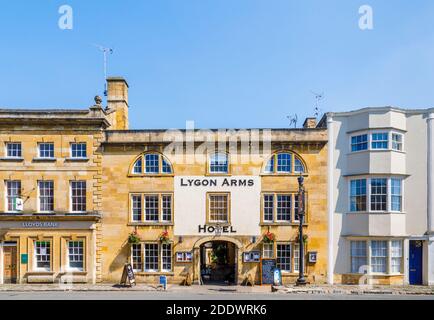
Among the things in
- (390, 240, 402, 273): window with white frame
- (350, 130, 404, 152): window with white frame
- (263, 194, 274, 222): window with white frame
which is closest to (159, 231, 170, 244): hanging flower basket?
(263, 194, 274, 222): window with white frame

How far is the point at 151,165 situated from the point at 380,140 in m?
13.8

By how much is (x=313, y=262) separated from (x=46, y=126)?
1801 cm

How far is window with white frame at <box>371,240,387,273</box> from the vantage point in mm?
24203

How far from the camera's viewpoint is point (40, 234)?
80.3ft

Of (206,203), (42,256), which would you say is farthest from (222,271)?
(42,256)

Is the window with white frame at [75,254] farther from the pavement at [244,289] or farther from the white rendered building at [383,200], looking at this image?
the white rendered building at [383,200]

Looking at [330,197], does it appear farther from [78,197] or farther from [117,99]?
[117,99]

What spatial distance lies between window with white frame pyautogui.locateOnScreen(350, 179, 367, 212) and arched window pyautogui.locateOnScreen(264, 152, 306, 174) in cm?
311

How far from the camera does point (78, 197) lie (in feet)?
82.3

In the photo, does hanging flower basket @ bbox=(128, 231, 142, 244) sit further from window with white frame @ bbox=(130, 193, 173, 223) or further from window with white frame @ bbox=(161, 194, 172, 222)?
window with white frame @ bbox=(161, 194, 172, 222)

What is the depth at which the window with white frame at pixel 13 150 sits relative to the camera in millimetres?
25125

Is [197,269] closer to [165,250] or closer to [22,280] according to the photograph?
[165,250]

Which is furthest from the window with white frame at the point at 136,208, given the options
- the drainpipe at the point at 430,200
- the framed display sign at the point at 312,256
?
the drainpipe at the point at 430,200
